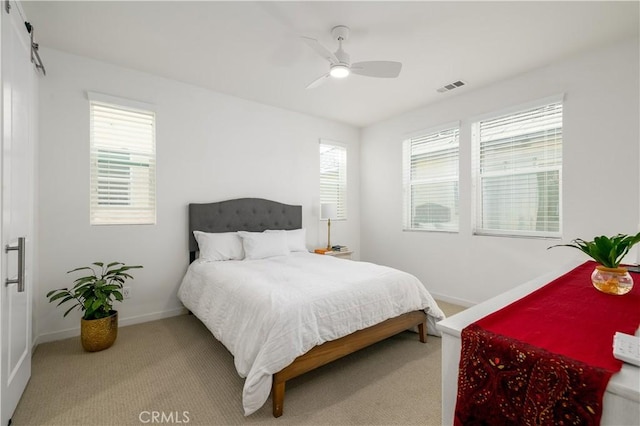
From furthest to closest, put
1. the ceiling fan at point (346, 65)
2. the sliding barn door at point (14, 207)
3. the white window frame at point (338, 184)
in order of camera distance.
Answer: the white window frame at point (338, 184) → the ceiling fan at point (346, 65) → the sliding barn door at point (14, 207)

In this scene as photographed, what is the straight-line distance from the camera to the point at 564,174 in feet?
9.79

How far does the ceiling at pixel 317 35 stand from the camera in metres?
2.21

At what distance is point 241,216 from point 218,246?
59cm

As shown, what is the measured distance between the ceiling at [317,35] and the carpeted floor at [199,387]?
2745 mm

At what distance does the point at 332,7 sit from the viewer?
86.0 inches

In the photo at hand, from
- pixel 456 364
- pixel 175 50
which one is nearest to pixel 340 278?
pixel 456 364

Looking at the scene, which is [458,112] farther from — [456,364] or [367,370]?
[456,364]

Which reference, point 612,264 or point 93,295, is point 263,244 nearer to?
point 93,295

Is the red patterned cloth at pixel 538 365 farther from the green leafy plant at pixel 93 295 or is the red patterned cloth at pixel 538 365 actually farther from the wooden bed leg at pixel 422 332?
the green leafy plant at pixel 93 295

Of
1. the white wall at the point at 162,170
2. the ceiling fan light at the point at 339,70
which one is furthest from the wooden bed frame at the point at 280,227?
the ceiling fan light at the point at 339,70

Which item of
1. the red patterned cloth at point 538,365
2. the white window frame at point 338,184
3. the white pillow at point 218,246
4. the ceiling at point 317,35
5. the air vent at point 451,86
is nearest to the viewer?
the red patterned cloth at point 538,365

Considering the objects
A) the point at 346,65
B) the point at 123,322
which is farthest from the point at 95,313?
the point at 346,65

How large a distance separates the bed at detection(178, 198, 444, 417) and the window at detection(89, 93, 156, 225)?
55cm

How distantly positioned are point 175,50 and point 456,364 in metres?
3.27
